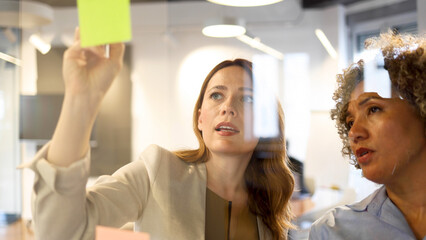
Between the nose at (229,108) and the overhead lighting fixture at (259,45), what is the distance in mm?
125

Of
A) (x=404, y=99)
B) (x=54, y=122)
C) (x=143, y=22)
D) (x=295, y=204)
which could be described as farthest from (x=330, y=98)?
(x=54, y=122)

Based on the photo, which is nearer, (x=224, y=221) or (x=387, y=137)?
(x=387, y=137)

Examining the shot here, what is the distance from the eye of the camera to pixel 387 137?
2.45 ft

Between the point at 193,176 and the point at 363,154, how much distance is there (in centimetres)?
37

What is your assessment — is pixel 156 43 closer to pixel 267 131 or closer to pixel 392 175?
pixel 267 131

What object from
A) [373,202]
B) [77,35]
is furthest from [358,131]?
[77,35]

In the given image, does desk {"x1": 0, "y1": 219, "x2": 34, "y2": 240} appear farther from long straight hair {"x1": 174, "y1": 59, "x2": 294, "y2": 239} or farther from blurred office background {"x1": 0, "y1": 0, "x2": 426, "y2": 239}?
long straight hair {"x1": 174, "y1": 59, "x2": 294, "y2": 239}

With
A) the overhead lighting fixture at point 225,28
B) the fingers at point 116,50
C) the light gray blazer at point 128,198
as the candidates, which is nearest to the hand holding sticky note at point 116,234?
the light gray blazer at point 128,198

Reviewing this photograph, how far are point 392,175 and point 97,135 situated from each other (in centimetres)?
59

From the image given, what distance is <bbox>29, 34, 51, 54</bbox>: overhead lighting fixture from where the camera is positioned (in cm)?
91

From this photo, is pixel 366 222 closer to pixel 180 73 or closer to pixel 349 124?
pixel 349 124

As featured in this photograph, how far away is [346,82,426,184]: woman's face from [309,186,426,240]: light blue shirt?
6cm

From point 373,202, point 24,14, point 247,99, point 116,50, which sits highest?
point 24,14

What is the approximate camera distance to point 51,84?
2.90ft
